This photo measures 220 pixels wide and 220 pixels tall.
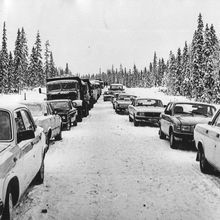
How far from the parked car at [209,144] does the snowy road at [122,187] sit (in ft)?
1.13

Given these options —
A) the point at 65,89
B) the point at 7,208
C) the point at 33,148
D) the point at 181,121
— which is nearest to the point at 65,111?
the point at 65,89

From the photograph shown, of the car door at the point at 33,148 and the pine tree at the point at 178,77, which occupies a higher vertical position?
the pine tree at the point at 178,77

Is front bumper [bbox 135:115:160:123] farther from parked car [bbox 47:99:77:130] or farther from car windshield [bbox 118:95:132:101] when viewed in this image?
car windshield [bbox 118:95:132:101]

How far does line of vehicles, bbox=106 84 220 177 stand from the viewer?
6.95 m

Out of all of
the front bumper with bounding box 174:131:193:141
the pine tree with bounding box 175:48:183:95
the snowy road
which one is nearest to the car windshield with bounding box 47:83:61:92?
the snowy road

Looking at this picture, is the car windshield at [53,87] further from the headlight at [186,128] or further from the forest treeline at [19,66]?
the forest treeline at [19,66]

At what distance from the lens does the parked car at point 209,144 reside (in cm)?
653

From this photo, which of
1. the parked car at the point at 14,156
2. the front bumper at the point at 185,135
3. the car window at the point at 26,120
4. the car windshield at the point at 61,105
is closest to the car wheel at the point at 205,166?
the front bumper at the point at 185,135

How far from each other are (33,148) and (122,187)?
6.57ft

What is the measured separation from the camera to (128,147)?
442 inches

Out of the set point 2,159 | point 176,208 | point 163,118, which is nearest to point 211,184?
Answer: point 176,208

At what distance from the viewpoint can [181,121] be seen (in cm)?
1063

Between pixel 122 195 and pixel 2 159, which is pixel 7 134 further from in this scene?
pixel 122 195

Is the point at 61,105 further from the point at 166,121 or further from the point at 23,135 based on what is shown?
the point at 23,135
